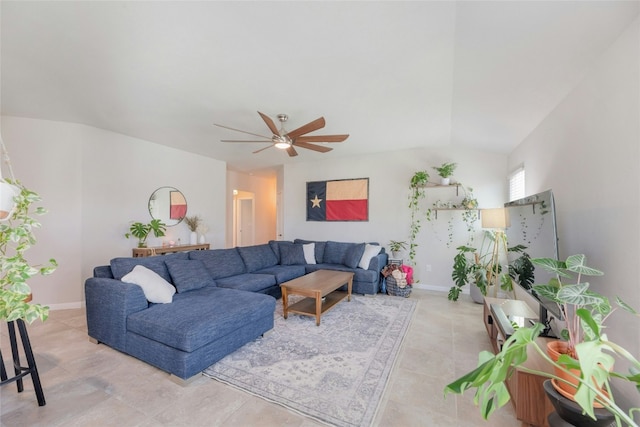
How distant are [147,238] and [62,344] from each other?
6.96 ft

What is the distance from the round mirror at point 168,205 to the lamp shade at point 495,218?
16.5 ft

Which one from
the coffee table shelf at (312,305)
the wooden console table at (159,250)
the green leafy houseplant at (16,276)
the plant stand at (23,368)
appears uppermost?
the green leafy houseplant at (16,276)

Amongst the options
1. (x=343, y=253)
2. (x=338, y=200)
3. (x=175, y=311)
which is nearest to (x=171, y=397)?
(x=175, y=311)

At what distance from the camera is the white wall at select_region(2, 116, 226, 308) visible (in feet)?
11.4

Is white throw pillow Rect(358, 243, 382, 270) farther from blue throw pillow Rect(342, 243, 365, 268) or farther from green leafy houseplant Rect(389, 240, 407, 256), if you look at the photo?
green leafy houseplant Rect(389, 240, 407, 256)

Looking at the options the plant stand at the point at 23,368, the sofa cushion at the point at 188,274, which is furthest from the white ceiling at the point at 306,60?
the plant stand at the point at 23,368

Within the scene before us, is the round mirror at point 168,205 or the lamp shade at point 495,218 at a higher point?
the round mirror at point 168,205

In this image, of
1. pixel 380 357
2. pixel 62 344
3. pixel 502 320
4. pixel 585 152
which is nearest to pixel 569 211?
pixel 585 152

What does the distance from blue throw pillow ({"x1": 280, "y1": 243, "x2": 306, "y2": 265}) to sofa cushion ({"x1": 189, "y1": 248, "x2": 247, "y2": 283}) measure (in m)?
0.89

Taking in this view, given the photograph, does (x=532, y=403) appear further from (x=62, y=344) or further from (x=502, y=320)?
(x=62, y=344)

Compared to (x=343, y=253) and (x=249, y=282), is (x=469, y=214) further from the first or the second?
(x=249, y=282)

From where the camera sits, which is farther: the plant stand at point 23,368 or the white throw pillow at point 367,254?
the white throw pillow at point 367,254

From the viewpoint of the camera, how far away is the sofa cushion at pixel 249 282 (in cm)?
335

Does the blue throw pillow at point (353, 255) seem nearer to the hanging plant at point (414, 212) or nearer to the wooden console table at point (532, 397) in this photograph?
the hanging plant at point (414, 212)
